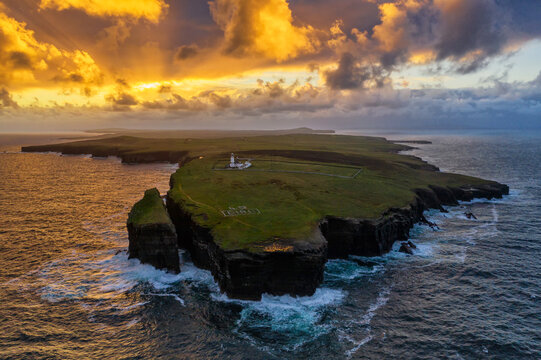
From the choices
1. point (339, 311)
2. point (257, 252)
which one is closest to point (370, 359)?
point (339, 311)

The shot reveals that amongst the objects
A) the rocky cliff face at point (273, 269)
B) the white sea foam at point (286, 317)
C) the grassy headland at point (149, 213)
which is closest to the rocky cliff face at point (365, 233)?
the rocky cliff face at point (273, 269)

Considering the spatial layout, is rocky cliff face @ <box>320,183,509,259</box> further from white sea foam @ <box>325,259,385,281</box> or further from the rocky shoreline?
white sea foam @ <box>325,259,385,281</box>

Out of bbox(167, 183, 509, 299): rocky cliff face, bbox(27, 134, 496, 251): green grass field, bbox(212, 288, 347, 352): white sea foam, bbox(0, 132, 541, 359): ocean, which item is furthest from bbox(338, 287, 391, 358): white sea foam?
bbox(27, 134, 496, 251): green grass field

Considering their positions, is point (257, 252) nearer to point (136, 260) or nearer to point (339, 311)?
point (339, 311)

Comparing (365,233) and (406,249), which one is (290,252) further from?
(406,249)

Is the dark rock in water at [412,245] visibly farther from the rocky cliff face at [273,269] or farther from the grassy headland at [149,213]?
the grassy headland at [149,213]
